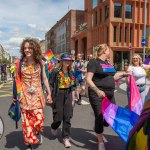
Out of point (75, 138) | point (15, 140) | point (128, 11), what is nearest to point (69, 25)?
point (128, 11)

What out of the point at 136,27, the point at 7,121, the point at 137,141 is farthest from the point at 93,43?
the point at 137,141

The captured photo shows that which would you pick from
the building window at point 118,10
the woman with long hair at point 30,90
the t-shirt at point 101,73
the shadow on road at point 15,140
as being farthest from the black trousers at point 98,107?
the building window at point 118,10

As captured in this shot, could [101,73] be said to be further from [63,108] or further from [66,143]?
[66,143]

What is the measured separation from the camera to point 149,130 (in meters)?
1.86

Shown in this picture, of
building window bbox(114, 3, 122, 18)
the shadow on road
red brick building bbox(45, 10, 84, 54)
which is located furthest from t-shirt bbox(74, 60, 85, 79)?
red brick building bbox(45, 10, 84, 54)

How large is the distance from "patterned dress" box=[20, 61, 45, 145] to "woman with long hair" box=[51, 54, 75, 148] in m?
0.63

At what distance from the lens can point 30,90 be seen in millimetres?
4758

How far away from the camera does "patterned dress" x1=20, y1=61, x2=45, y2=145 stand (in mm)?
4734

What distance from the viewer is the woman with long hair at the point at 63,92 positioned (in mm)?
5391

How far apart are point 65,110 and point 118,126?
1201mm

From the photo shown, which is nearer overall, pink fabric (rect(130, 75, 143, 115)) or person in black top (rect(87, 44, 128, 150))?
person in black top (rect(87, 44, 128, 150))

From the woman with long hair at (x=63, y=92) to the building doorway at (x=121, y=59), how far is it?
3991 cm

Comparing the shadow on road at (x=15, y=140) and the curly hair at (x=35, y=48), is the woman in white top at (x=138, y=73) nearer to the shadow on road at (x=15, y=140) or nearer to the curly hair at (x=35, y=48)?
the curly hair at (x=35, y=48)

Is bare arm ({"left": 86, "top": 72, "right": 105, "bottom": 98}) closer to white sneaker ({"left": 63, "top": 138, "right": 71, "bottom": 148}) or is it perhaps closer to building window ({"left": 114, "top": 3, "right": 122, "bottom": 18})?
white sneaker ({"left": 63, "top": 138, "right": 71, "bottom": 148})
